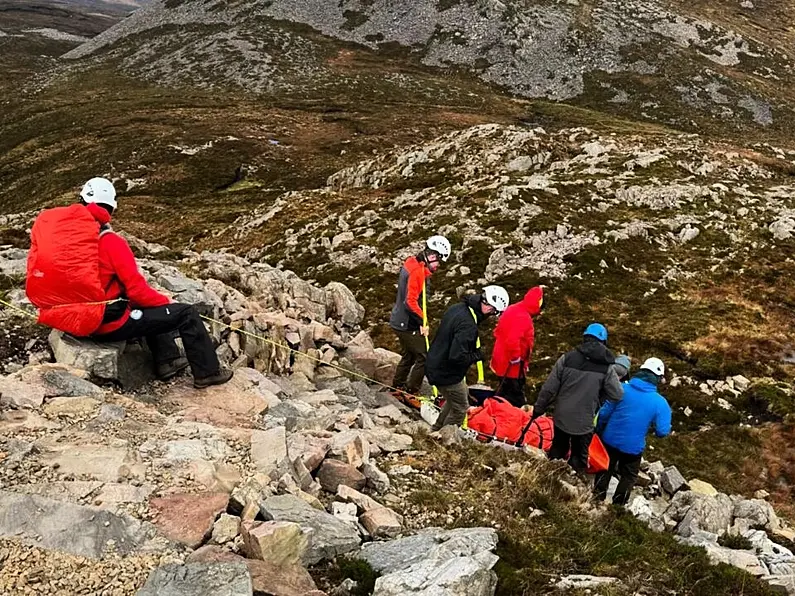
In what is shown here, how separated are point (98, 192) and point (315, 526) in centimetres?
674

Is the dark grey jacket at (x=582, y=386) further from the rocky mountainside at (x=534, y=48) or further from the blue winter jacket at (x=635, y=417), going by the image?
the rocky mountainside at (x=534, y=48)

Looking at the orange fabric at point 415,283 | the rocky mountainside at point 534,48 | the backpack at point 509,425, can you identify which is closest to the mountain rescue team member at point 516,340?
the backpack at point 509,425

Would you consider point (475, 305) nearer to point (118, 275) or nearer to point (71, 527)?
point (118, 275)

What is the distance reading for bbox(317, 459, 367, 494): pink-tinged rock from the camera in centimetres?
970

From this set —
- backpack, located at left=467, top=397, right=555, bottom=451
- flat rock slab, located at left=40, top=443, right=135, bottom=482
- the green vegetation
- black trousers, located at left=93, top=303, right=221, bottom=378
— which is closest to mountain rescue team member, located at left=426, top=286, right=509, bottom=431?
backpack, located at left=467, top=397, right=555, bottom=451

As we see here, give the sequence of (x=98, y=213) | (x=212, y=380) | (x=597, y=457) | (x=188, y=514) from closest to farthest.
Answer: (x=188, y=514), (x=98, y=213), (x=212, y=380), (x=597, y=457)

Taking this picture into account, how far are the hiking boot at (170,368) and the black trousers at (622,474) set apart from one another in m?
8.85

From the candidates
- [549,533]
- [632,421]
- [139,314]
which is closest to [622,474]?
[632,421]

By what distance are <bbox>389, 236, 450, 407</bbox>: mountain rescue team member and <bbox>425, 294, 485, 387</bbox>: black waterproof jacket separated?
196 cm

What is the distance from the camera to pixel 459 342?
1285 centimetres

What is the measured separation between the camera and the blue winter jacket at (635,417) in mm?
12469

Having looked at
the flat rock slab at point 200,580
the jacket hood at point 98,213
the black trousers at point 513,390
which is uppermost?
the jacket hood at point 98,213

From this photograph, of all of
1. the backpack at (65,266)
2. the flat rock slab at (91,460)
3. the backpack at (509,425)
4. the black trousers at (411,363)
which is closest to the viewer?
the flat rock slab at (91,460)

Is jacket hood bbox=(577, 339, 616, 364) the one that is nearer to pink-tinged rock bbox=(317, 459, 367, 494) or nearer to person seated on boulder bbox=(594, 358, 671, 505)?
person seated on boulder bbox=(594, 358, 671, 505)
